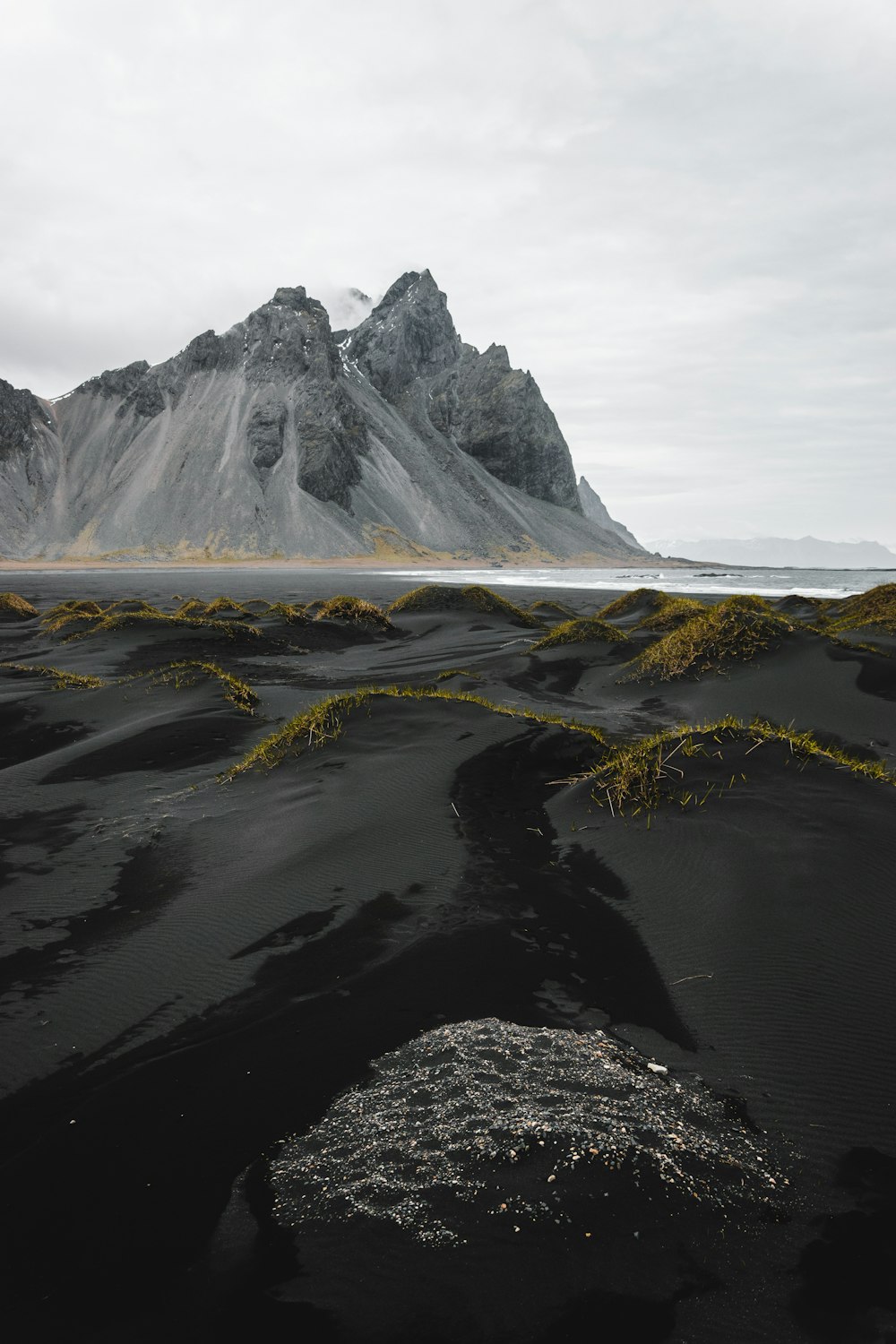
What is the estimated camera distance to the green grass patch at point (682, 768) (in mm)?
6848

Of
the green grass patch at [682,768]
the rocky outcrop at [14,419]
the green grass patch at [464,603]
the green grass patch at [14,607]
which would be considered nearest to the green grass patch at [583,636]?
the green grass patch at [464,603]

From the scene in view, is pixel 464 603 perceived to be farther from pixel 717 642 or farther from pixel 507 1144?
pixel 507 1144

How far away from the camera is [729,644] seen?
1478 cm

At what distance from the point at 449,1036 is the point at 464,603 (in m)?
25.0

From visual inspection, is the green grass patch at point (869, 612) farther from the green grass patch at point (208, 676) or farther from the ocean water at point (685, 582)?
the ocean water at point (685, 582)

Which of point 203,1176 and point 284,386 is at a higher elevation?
point 284,386

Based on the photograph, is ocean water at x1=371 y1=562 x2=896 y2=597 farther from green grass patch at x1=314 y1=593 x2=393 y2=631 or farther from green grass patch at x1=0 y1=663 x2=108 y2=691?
green grass patch at x1=0 y1=663 x2=108 y2=691

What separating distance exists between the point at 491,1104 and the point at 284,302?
7551 inches

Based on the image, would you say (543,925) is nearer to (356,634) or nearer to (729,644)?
(729,644)

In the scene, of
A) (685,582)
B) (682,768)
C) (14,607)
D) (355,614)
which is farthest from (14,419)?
(682,768)

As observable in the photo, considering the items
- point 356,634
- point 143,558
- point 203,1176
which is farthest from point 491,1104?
point 143,558

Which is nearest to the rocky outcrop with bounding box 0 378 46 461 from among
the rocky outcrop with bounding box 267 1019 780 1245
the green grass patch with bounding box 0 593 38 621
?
the green grass patch with bounding box 0 593 38 621

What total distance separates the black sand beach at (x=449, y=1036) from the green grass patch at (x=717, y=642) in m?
5.23

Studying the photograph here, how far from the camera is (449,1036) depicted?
402 centimetres
